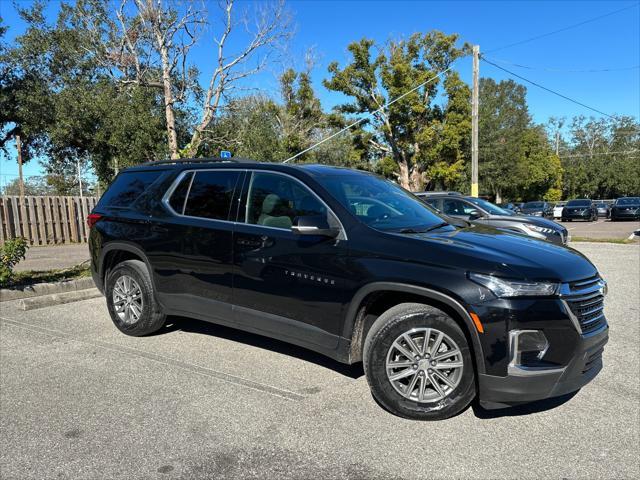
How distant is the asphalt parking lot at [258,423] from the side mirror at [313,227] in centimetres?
130

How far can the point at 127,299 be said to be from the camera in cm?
520

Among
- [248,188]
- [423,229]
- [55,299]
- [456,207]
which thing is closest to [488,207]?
[456,207]

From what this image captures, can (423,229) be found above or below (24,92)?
below

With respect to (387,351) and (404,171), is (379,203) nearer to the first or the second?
(387,351)

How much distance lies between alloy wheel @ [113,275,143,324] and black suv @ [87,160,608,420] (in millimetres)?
41

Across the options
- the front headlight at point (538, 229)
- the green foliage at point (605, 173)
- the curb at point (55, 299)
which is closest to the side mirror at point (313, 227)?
the curb at point (55, 299)

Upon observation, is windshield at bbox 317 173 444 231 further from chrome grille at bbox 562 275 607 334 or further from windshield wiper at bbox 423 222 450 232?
chrome grille at bbox 562 275 607 334

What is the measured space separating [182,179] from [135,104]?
15092 mm

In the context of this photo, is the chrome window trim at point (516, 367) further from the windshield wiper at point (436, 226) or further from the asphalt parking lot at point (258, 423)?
the windshield wiper at point (436, 226)

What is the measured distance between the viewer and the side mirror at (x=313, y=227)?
141 inches

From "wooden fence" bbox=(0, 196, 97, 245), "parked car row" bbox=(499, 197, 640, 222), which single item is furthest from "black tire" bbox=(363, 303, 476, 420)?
"parked car row" bbox=(499, 197, 640, 222)

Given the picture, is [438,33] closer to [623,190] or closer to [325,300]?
[325,300]

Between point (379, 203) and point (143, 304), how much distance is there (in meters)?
2.75

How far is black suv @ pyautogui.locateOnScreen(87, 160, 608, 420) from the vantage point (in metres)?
3.01
